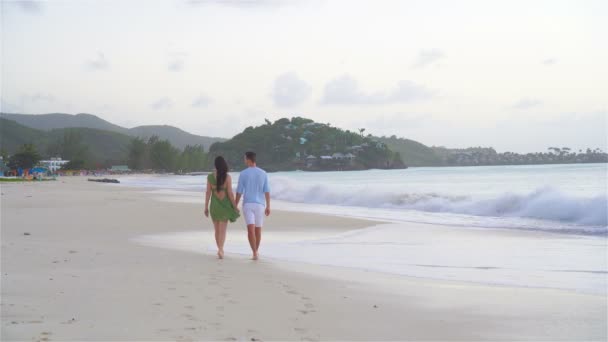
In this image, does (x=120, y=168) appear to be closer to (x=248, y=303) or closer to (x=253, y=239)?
(x=253, y=239)

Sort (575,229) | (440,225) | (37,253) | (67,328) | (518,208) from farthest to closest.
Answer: (518,208), (440,225), (575,229), (37,253), (67,328)

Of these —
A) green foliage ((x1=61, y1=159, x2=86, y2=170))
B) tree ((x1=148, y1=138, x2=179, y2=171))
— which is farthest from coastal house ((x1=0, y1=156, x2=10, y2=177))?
tree ((x1=148, y1=138, x2=179, y2=171))

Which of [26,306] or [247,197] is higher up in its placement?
[247,197]

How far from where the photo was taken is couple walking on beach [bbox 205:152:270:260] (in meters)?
8.71

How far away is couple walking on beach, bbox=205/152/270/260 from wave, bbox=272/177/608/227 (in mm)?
9481

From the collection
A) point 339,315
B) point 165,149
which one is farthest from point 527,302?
point 165,149

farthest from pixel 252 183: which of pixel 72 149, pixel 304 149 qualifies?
pixel 304 149

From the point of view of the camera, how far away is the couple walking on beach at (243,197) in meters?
8.71

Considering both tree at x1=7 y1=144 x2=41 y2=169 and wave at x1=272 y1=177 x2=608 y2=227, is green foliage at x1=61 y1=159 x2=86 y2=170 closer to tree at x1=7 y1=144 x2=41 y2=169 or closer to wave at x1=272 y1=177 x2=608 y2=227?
tree at x1=7 y1=144 x2=41 y2=169

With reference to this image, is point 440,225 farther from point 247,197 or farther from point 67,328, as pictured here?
point 67,328

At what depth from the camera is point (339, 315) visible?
492 cm

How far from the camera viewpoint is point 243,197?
8680 mm

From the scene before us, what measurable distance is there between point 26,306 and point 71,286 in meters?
0.93

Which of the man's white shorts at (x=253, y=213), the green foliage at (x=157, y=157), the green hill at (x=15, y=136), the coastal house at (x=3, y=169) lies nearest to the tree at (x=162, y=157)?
the green foliage at (x=157, y=157)
